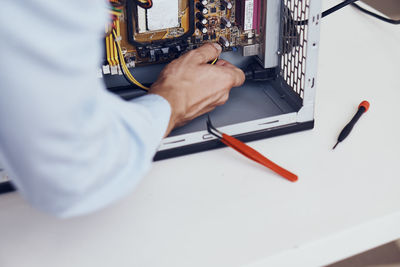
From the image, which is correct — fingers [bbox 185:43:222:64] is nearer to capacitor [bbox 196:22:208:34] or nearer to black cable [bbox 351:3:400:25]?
capacitor [bbox 196:22:208:34]

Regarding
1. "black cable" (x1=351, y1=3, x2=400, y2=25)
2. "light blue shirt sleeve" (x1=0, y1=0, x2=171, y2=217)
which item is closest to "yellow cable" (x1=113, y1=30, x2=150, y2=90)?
"light blue shirt sleeve" (x1=0, y1=0, x2=171, y2=217)

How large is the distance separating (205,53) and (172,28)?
83 mm

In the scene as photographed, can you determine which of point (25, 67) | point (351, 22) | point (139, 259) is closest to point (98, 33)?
point (25, 67)

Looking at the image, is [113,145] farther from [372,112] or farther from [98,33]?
[372,112]

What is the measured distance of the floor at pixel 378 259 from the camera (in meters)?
1.21

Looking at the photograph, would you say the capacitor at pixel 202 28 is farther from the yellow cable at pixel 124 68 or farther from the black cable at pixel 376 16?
the black cable at pixel 376 16

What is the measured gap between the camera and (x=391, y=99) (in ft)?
3.25

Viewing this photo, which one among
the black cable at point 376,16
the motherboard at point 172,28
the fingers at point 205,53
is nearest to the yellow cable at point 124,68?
the motherboard at point 172,28

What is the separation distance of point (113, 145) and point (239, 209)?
0.28 metres

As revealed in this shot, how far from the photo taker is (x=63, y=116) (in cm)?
46

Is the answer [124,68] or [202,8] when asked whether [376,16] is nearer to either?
[202,8]

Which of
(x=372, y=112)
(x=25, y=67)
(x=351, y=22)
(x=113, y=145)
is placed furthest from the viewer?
(x=351, y=22)

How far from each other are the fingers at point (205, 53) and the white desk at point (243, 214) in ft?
0.58

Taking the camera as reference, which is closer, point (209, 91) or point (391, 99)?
point (209, 91)
